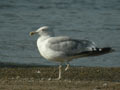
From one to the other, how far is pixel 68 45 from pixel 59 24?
11.0m

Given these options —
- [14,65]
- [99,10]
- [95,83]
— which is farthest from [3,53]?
[99,10]

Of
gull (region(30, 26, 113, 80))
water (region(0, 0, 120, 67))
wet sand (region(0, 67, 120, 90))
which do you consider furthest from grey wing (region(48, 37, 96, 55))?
water (region(0, 0, 120, 67))

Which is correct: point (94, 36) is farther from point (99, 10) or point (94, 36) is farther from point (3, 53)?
point (99, 10)

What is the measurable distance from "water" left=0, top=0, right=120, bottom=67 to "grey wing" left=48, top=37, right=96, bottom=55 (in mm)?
4646

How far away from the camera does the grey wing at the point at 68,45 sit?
30.3 feet

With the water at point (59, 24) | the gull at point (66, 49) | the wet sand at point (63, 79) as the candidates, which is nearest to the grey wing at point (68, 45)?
the gull at point (66, 49)

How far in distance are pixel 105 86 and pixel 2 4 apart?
1920 centimetres

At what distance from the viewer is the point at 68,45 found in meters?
9.30

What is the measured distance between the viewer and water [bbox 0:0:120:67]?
1498cm

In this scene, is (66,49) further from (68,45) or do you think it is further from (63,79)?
(63,79)

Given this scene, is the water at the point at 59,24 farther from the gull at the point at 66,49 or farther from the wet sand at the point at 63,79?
the gull at the point at 66,49

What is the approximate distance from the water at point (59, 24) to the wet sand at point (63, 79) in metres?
3.01

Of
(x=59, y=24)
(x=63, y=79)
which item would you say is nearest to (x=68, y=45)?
(x=63, y=79)

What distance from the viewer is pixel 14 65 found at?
12922mm
